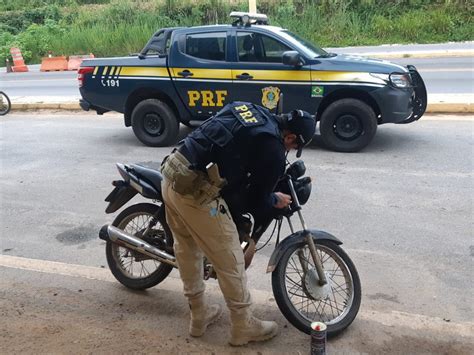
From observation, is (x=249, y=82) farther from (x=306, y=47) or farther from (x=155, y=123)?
(x=155, y=123)

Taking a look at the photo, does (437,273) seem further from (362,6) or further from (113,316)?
(362,6)

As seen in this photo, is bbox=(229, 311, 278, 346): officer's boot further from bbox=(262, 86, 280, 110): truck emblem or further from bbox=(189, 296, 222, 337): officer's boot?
bbox=(262, 86, 280, 110): truck emblem

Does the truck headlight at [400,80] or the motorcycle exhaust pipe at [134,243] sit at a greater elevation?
the truck headlight at [400,80]

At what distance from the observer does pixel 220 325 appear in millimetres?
3414

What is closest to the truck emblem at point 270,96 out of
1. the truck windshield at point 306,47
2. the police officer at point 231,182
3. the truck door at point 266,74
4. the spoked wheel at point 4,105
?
the truck door at point 266,74

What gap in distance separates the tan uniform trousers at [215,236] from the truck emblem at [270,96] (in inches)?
186

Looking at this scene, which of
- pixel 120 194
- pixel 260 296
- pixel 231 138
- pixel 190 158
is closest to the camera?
pixel 231 138

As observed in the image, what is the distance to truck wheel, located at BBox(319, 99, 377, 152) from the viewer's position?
24.1 ft

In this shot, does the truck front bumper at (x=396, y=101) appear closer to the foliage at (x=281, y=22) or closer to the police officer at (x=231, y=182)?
the police officer at (x=231, y=182)

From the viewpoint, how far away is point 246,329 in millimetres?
3119

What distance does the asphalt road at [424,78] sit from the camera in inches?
494

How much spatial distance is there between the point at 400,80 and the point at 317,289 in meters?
4.86

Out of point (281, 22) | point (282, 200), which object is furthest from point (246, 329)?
point (281, 22)

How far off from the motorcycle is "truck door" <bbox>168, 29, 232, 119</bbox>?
14.0 feet
